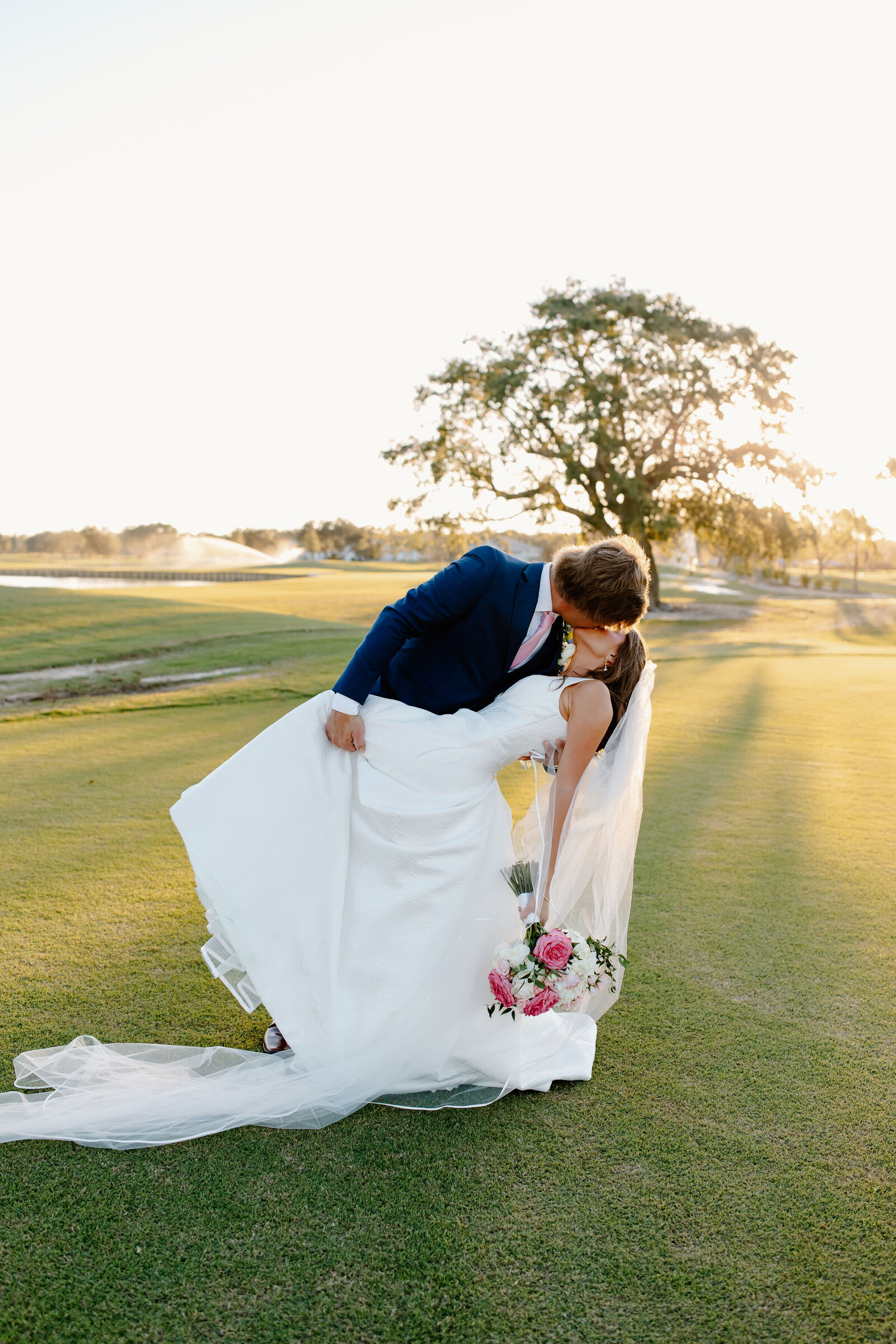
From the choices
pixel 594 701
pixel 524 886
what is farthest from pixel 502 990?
pixel 594 701

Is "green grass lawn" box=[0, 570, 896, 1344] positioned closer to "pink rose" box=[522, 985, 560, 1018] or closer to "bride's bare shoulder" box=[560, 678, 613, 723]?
"pink rose" box=[522, 985, 560, 1018]

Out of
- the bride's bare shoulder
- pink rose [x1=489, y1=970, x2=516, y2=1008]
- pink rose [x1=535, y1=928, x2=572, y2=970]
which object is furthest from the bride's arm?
pink rose [x1=489, y1=970, x2=516, y2=1008]

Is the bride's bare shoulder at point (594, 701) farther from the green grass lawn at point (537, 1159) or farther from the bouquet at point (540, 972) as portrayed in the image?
the green grass lawn at point (537, 1159)

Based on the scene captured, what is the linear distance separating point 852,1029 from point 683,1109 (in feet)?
3.17

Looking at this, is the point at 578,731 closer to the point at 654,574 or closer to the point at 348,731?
the point at 348,731

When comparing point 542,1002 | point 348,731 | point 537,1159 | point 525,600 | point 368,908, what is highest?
point 525,600

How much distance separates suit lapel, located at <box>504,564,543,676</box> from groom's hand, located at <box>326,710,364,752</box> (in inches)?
24.4

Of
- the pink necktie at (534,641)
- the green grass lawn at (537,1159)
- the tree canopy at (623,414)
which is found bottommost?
the green grass lawn at (537,1159)

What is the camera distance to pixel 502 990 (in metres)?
3.08

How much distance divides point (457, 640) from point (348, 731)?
1.66 ft

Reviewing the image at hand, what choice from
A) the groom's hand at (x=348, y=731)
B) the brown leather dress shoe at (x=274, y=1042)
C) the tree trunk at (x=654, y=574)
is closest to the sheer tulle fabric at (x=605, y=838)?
the groom's hand at (x=348, y=731)

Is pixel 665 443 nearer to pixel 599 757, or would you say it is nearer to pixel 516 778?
pixel 516 778

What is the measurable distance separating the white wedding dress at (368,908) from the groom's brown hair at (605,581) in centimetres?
32

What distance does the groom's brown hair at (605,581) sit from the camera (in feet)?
10.0
